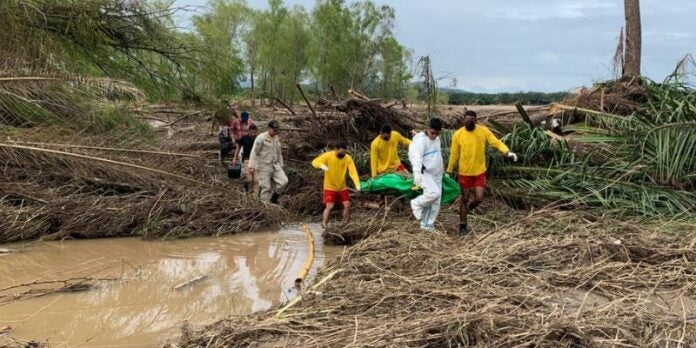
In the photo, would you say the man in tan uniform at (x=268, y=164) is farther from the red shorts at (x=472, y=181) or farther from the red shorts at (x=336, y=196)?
the red shorts at (x=472, y=181)

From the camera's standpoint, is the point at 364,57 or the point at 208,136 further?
the point at 364,57

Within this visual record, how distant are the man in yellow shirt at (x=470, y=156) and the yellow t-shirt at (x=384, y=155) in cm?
134

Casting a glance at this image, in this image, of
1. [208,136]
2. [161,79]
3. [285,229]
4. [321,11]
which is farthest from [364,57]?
[285,229]

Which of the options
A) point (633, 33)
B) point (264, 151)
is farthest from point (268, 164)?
point (633, 33)

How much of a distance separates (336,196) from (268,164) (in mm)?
1763

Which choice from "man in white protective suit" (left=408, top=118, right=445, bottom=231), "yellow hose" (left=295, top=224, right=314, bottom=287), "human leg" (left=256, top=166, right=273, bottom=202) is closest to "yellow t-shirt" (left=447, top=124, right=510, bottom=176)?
"man in white protective suit" (left=408, top=118, right=445, bottom=231)

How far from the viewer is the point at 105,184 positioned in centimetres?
881

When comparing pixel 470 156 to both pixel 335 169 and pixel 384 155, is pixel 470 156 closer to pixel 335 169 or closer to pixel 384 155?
pixel 384 155

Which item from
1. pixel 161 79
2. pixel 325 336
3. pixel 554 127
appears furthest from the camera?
pixel 161 79

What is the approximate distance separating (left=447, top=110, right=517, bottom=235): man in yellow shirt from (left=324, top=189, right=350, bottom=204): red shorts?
154 cm

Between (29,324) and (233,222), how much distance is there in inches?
155

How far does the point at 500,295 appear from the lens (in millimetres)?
4309

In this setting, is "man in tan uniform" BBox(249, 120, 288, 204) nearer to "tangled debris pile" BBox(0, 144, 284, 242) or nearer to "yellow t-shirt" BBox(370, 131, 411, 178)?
"tangled debris pile" BBox(0, 144, 284, 242)

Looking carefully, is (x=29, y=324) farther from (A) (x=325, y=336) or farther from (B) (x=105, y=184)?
(B) (x=105, y=184)
